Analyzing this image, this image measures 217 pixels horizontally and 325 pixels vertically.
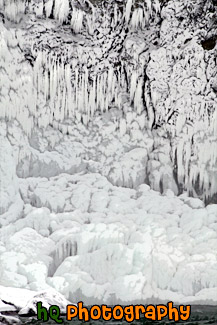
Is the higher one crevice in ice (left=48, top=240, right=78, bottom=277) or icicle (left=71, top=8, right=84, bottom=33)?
icicle (left=71, top=8, right=84, bottom=33)

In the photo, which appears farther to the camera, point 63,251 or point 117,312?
point 63,251

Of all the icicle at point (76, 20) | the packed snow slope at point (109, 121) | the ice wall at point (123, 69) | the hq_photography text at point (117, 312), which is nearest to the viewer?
the hq_photography text at point (117, 312)

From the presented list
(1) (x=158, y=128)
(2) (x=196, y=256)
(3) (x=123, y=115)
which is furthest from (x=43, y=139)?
(2) (x=196, y=256)

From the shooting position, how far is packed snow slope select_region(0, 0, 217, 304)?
12867 millimetres

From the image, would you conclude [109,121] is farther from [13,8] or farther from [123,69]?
[13,8]

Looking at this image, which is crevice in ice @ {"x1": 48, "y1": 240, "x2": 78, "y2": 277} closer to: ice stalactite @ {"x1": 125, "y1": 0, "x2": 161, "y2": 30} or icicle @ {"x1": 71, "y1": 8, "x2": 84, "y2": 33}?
icicle @ {"x1": 71, "y1": 8, "x2": 84, "y2": 33}

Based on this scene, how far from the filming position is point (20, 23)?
1400cm

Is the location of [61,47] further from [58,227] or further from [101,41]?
[58,227]

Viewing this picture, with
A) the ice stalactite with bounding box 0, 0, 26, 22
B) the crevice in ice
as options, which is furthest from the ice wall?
the crevice in ice

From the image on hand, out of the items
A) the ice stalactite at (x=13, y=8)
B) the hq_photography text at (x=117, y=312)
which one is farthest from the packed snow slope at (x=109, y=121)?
the hq_photography text at (x=117, y=312)

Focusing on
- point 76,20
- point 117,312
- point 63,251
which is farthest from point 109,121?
point 117,312

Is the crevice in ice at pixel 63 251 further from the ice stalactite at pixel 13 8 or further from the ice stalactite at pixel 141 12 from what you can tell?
the ice stalactite at pixel 141 12

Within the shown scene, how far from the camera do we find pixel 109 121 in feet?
46.3

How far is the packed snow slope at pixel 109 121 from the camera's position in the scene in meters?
12.9
